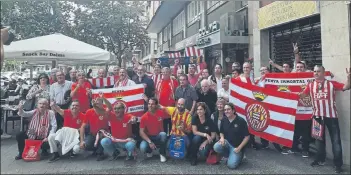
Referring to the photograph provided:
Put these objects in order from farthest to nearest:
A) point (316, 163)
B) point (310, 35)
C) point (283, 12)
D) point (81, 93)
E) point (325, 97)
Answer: point (283, 12) → point (310, 35) → point (81, 93) → point (316, 163) → point (325, 97)

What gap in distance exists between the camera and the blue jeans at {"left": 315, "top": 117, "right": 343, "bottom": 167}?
4.98 m

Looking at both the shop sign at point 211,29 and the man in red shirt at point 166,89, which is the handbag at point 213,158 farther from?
the shop sign at point 211,29

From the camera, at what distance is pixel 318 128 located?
17.4 feet

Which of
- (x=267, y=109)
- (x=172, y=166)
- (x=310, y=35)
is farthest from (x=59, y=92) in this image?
(x=310, y=35)

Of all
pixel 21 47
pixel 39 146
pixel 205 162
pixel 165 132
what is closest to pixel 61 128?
pixel 39 146

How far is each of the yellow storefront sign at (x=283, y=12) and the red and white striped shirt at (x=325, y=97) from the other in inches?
95.9

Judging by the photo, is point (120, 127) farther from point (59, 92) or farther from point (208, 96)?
point (59, 92)

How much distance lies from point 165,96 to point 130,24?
12.6 metres

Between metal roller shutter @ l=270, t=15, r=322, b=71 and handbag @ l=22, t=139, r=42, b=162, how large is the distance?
22.1 ft

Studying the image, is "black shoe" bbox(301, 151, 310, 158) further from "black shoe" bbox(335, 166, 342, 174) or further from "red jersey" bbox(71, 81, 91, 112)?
"red jersey" bbox(71, 81, 91, 112)

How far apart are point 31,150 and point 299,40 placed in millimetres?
7164

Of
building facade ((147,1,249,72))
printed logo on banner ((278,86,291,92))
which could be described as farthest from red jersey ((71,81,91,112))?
building facade ((147,1,249,72))

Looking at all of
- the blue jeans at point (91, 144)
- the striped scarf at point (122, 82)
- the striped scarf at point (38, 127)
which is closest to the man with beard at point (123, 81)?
the striped scarf at point (122, 82)

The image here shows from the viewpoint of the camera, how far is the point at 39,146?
5703 mm
